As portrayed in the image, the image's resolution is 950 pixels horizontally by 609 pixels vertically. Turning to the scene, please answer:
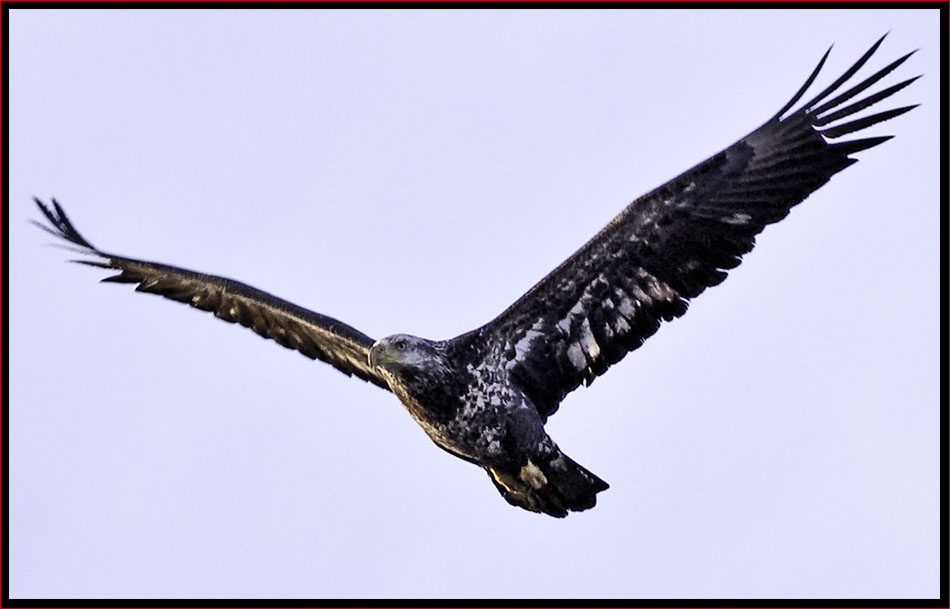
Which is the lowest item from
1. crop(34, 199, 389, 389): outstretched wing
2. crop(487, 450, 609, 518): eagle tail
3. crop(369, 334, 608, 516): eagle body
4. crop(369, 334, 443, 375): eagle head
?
crop(487, 450, 609, 518): eagle tail

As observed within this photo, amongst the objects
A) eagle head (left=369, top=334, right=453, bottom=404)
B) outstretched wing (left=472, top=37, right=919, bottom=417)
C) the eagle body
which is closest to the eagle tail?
the eagle body

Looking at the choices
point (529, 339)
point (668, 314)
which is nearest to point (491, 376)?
point (529, 339)

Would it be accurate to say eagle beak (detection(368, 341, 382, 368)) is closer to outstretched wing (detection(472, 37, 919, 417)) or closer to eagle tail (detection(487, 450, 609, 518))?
outstretched wing (detection(472, 37, 919, 417))

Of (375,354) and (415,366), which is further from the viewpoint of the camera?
(375,354)

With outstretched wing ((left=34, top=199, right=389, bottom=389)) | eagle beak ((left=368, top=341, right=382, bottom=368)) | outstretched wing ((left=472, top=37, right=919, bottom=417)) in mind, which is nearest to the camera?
outstretched wing ((left=472, top=37, right=919, bottom=417))

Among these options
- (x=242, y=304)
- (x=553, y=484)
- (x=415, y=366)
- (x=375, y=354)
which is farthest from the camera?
(x=242, y=304)

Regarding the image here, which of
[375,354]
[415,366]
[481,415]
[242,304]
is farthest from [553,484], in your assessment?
[242,304]

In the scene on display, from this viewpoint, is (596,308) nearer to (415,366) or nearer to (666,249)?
(666,249)
